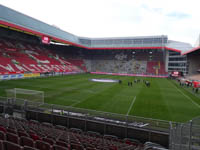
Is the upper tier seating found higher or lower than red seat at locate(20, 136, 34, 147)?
higher

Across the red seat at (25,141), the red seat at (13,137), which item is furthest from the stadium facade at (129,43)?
the red seat at (25,141)

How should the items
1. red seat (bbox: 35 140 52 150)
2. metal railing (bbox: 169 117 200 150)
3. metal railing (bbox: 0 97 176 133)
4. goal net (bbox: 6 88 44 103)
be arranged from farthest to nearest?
goal net (bbox: 6 88 44 103) < metal railing (bbox: 0 97 176 133) < metal railing (bbox: 169 117 200 150) < red seat (bbox: 35 140 52 150)

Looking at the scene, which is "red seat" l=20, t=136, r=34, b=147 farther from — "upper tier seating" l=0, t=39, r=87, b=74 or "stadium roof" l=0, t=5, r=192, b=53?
"stadium roof" l=0, t=5, r=192, b=53

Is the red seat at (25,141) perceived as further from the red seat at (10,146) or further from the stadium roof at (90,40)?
the stadium roof at (90,40)

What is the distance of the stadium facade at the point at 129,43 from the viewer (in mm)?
43875

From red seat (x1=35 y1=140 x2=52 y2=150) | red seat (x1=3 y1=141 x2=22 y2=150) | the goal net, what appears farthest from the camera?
the goal net

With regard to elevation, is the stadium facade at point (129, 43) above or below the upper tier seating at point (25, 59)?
above

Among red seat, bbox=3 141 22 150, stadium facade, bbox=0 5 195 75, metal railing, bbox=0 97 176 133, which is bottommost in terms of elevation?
metal railing, bbox=0 97 176 133

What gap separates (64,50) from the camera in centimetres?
7300

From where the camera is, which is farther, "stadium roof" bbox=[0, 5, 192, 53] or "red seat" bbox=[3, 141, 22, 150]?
"stadium roof" bbox=[0, 5, 192, 53]

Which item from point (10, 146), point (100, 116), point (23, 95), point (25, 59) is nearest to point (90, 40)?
point (25, 59)

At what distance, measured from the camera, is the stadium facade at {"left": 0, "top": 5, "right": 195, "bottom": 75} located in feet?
144

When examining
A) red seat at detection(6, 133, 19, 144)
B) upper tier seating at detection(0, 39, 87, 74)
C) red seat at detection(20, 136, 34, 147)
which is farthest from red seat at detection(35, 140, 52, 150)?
upper tier seating at detection(0, 39, 87, 74)

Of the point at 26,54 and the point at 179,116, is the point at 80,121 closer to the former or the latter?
the point at 179,116
